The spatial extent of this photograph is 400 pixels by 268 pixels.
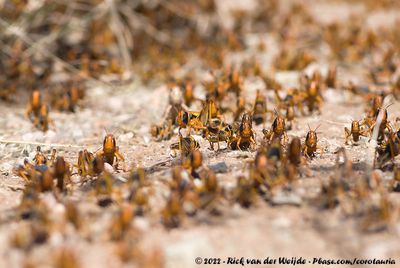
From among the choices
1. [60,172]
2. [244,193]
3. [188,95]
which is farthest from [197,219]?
[188,95]

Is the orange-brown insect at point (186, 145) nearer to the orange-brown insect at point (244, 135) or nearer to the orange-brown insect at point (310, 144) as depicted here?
the orange-brown insect at point (244, 135)

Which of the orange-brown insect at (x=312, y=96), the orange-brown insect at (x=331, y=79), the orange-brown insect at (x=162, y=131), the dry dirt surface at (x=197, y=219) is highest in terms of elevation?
the orange-brown insect at (x=331, y=79)

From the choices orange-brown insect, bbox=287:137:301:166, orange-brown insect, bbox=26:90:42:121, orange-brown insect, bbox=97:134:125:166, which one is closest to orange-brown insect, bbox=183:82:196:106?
orange-brown insect, bbox=97:134:125:166

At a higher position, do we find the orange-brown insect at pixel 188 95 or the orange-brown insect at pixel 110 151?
the orange-brown insect at pixel 188 95

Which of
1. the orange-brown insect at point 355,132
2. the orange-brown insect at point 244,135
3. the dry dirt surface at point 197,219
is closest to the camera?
the dry dirt surface at point 197,219

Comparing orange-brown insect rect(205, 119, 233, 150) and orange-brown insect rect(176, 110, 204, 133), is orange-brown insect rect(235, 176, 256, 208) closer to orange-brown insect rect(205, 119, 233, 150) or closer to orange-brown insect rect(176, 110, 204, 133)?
orange-brown insect rect(205, 119, 233, 150)

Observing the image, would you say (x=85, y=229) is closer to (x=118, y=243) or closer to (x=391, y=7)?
(x=118, y=243)

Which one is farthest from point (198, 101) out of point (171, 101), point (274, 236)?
point (274, 236)

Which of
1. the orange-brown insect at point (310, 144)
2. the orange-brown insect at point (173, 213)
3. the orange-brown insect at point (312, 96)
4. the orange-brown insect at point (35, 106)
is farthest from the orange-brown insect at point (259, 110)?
the orange-brown insect at point (35, 106)
